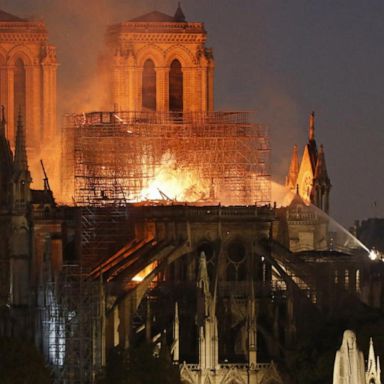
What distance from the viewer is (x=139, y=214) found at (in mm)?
125500

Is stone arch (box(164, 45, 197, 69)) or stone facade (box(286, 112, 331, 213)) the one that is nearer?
stone arch (box(164, 45, 197, 69))

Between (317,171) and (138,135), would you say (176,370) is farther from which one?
(317,171)

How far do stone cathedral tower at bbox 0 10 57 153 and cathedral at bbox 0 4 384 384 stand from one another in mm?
52

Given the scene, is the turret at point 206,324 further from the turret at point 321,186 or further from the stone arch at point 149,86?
the turret at point 321,186

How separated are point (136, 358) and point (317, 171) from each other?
30859 mm

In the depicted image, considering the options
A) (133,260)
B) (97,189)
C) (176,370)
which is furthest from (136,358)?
(97,189)

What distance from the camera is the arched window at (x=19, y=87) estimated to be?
134 m

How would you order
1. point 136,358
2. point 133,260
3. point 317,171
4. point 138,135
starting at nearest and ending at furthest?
1. point 136,358
2. point 133,260
3. point 138,135
4. point 317,171

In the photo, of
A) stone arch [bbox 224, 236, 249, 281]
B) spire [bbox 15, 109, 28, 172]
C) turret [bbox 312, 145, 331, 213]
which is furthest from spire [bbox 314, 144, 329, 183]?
spire [bbox 15, 109, 28, 172]

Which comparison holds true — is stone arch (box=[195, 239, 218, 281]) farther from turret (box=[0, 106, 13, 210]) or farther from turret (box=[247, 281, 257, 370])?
turret (box=[247, 281, 257, 370])

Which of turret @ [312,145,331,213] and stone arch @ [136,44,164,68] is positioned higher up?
stone arch @ [136,44,164,68]

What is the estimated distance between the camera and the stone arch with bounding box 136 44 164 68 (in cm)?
13312

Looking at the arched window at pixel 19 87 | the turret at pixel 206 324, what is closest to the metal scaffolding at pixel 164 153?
the arched window at pixel 19 87

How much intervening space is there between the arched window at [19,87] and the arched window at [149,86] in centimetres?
442
